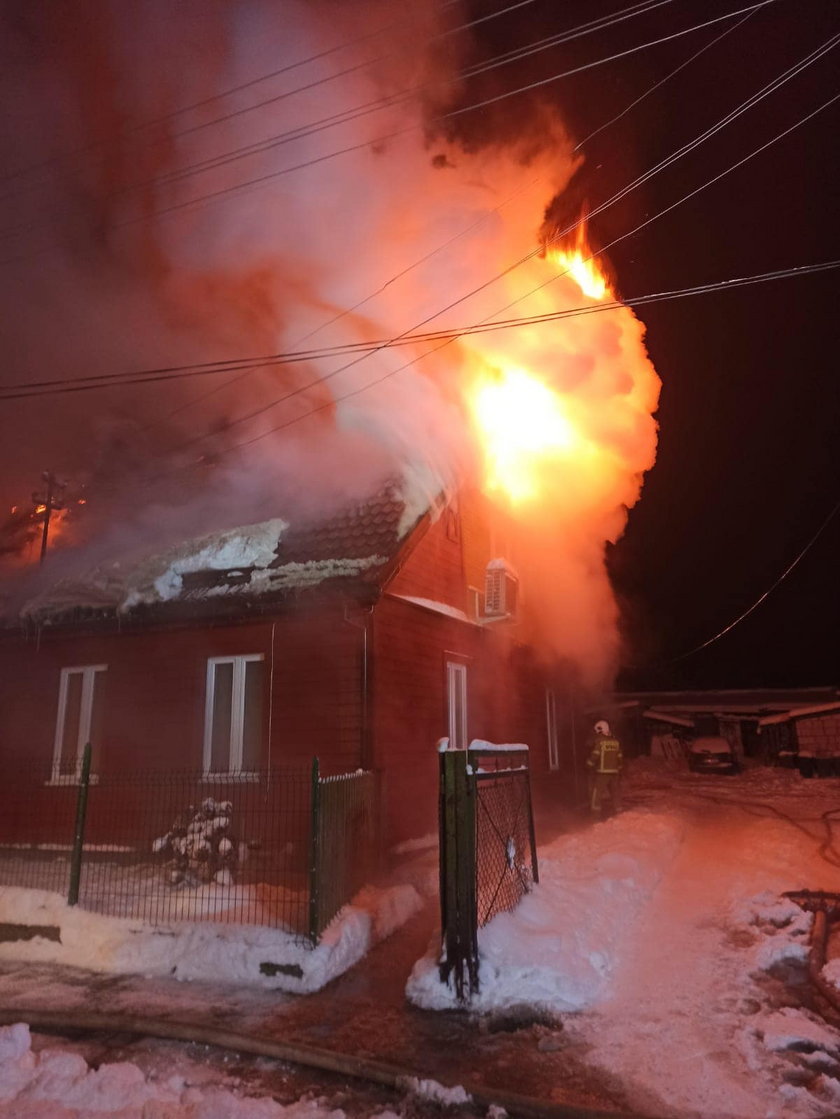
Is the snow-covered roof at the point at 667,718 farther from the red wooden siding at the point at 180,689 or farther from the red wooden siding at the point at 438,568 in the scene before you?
the red wooden siding at the point at 180,689

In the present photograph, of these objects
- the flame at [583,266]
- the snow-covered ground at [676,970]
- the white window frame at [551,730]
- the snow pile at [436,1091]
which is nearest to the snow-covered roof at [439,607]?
the snow-covered ground at [676,970]

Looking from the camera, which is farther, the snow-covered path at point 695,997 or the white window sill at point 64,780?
the white window sill at point 64,780

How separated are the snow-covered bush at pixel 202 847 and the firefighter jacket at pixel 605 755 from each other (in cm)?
752

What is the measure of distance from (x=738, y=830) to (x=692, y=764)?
1361 cm

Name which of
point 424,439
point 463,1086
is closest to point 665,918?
point 463,1086

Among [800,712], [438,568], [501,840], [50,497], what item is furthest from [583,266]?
[800,712]

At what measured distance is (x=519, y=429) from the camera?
45.9ft

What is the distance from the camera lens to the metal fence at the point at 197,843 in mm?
6941

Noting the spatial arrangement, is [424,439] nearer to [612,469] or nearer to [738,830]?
[612,469]

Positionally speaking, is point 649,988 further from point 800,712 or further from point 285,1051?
point 800,712

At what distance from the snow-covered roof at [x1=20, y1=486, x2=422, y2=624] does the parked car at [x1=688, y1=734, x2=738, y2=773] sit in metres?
18.7

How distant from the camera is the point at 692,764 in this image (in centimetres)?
2497

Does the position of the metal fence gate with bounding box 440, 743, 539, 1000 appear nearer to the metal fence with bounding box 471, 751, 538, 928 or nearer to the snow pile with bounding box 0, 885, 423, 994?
the metal fence with bounding box 471, 751, 538, 928

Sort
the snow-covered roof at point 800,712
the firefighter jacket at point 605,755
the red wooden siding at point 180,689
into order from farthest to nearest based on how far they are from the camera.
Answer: the snow-covered roof at point 800,712 → the firefighter jacket at point 605,755 → the red wooden siding at point 180,689
